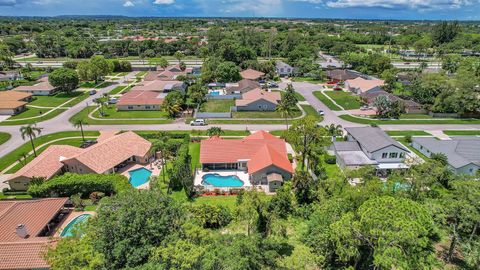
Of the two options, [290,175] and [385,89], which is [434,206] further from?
[385,89]

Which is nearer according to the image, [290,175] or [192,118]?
[290,175]

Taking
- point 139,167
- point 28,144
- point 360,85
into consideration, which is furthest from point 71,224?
point 360,85

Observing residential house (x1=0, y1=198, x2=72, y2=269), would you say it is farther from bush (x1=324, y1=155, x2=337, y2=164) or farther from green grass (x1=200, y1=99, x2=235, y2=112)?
green grass (x1=200, y1=99, x2=235, y2=112)

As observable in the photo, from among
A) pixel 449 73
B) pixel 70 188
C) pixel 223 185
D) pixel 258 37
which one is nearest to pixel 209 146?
pixel 223 185

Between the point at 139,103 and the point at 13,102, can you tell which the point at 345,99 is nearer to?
the point at 139,103

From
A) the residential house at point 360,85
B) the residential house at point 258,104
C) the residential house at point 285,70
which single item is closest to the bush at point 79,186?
the residential house at point 258,104

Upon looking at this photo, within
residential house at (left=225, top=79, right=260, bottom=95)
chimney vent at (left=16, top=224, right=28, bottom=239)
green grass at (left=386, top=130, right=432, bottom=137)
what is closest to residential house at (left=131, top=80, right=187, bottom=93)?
residential house at (left=225, top=79, right=260, bottom=95)

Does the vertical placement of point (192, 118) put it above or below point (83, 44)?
below
